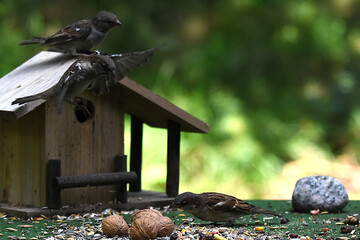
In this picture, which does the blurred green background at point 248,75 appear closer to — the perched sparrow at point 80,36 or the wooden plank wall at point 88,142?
the wooden plank wall at point 88,142

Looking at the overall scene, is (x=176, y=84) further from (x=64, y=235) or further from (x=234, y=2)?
(x=64, y=235)

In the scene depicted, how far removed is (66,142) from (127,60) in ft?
2.91

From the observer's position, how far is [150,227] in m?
3.95

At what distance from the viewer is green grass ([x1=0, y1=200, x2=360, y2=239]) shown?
169 inches

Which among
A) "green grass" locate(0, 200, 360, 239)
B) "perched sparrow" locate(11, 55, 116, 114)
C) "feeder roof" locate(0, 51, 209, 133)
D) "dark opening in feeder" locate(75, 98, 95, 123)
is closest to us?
"green grass" locate(0, 200, 360, 239)

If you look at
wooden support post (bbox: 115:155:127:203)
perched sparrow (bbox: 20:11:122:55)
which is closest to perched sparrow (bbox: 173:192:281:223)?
wooden support post (bbox: 115:155:127:203)

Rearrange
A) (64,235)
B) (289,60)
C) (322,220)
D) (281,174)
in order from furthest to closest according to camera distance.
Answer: (289,60) < (281,174) < (322,220) < (64,235)

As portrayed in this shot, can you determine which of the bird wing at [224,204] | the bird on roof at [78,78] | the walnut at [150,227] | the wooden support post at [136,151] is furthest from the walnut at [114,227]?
the wooden support post at [136,151]

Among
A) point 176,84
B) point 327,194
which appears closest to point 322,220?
point 327,194

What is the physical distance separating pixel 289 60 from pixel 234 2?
5.30 feet

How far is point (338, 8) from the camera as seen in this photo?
12.8 metres

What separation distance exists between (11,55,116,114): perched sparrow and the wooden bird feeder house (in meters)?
0.26

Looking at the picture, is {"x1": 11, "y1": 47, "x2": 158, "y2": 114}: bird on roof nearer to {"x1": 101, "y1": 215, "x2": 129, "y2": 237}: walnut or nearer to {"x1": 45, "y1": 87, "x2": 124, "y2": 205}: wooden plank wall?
{"x1": 45, "y1": 87, "x2": 124, "y2": 205}: wooden plank wall

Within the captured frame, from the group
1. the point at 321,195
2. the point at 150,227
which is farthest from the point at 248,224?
the point at 150,227
